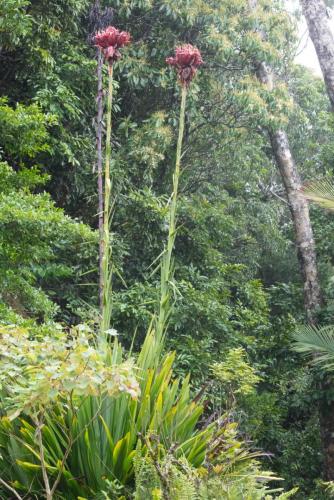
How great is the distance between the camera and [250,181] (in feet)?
39.6

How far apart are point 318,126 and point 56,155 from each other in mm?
7360

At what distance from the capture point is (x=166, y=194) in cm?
880

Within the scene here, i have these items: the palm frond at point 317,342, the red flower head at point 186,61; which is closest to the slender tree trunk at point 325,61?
the palm frond at point 317,342

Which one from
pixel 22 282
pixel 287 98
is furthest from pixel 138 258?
pixel 22 282

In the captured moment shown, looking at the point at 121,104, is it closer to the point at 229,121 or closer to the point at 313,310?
the point at 229,121

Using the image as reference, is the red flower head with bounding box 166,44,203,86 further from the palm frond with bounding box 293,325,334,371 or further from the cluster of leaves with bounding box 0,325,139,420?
the palm frond with bounding box 293,325,334,371

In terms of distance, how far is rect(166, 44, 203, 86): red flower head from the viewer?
3457mm

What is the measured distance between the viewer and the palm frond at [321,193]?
553 centimetres

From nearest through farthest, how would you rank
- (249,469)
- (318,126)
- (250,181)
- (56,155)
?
(249,469)
(56,155)
(250,181)
(318,126)

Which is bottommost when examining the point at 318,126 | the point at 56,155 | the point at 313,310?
the point at 313,310

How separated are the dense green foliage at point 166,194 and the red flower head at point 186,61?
1.72 meters

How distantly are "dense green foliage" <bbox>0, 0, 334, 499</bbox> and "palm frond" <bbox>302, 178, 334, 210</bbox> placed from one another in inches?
58.7

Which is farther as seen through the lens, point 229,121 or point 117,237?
point 229,121

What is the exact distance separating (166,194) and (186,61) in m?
5.32
